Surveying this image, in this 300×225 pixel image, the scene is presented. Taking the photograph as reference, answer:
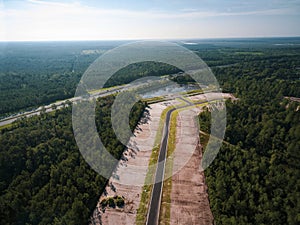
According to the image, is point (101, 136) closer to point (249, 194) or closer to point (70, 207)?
point (70, 207)

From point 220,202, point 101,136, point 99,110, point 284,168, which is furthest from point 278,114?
point 99,110

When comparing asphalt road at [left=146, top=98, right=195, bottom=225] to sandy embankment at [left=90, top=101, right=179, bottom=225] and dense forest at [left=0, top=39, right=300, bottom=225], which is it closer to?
sandy embankment at [left=90, top=101, right=179, bottom=225]

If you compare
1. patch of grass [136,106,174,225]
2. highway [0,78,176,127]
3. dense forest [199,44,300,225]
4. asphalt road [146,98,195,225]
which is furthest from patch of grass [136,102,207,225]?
highway [0,78,176,127]

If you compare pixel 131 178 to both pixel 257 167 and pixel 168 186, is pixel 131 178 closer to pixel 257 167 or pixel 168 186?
pixel 168 186

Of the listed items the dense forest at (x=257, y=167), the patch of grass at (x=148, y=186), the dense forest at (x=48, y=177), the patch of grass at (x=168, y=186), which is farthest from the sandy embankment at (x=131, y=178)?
the dense forest at (x=257, y=167)

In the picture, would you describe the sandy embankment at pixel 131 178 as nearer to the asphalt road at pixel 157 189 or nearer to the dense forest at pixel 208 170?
the dense forest at pixel 208 170

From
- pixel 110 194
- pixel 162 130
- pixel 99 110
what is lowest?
pixel 110 194
